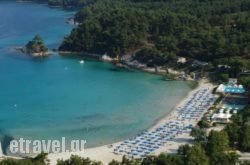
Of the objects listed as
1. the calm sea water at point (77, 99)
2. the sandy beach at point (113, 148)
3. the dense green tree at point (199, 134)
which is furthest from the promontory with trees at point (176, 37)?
the dense green tree at point (199, 134)

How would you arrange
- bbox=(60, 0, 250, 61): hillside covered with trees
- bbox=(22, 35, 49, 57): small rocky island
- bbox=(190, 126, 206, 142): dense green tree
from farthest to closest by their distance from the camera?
bbox=(22, 35, 49, 57): small rocky island → bbox=(60, 0, 250, 61): hillside covered with trees → bbox=(190, 126, 206, 142): dense green tree

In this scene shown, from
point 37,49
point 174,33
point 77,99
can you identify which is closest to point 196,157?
point 77,99

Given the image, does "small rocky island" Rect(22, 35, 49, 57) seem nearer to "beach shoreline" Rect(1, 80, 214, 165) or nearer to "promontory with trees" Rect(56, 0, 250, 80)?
"promontory with trees" Rect(56, 0, 250, 80)

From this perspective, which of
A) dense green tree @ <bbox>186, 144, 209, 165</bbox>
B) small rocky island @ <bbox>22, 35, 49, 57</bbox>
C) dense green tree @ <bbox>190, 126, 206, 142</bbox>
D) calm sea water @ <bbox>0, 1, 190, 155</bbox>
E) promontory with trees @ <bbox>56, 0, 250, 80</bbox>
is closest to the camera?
dense green tree @ <bbox>186, 144, 209, 165</bbox>

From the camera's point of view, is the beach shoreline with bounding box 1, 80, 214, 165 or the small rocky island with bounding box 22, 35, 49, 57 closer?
the beach shoreline with bounding box 1, 80, 214, 165

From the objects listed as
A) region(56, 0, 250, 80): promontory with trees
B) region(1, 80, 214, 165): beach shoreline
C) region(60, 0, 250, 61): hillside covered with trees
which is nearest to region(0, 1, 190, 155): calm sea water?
region(1, 80, 214, 165): beach shoreline

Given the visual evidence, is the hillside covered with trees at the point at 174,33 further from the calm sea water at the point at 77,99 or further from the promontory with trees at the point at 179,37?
the calm sea water at the point at 77,99

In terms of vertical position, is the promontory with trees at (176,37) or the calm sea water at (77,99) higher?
the promontory with trees at (176,37)

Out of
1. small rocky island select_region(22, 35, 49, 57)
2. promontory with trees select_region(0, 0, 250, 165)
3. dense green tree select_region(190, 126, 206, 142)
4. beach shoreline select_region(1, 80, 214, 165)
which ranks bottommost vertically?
beach shoreline select_region(1, 80, 214, 165)
